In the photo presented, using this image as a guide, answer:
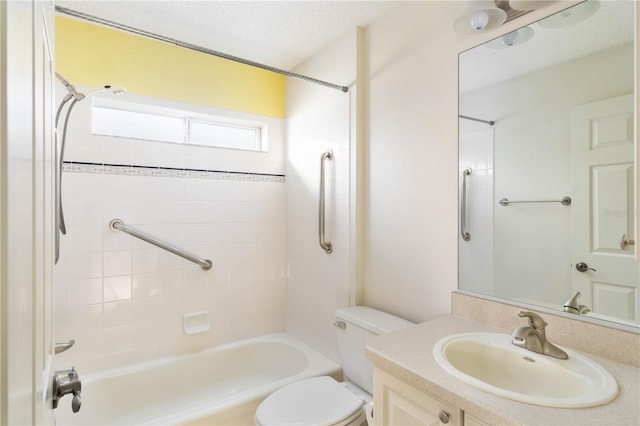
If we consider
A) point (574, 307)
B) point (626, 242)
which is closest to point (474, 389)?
point (574, 307)

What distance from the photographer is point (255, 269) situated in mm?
2611

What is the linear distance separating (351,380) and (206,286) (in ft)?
3.91

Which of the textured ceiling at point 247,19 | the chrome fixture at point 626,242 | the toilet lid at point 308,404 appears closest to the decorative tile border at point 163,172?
the textured ceiling at point 247,19

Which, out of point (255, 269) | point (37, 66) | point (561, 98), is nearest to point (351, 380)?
point (255, 269)

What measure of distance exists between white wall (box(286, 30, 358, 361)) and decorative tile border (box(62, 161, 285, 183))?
244 millimetres

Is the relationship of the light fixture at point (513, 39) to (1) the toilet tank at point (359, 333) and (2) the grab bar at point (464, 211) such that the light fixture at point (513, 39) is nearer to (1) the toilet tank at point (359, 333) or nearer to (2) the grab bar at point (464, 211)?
(2) the grab bar at point (464, 211)

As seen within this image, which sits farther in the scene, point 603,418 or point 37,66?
point 603,418

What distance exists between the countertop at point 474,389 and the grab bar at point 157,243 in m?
1.53

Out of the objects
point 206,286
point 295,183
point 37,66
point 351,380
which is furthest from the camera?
point 295,183

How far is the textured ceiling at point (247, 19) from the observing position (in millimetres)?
1842

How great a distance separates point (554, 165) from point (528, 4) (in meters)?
0.62

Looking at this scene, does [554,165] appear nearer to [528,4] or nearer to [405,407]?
[528,4]

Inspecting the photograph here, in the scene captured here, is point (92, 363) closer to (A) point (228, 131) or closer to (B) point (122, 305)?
(B) point (122, 305)

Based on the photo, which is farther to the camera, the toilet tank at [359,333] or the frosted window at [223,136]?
the frosted window at [223,136]
